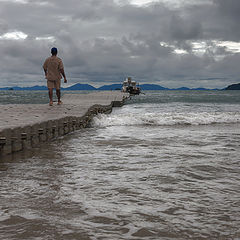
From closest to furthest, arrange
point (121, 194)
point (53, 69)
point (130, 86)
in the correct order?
point (121, 194)
point (53, 69)
point (130, 86)

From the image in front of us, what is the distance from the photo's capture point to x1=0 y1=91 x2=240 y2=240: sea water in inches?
116

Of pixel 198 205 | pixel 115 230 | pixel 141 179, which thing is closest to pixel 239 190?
pixel 198 205

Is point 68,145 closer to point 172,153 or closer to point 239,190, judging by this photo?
point 172,153

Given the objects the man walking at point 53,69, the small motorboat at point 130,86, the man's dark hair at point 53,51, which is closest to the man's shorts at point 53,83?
the man walking at point 53,69

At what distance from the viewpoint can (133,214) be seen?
331cm

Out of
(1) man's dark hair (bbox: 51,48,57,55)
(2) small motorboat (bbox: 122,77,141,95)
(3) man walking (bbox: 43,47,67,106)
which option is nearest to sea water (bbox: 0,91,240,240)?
(3) man walking (bbox: 43,47,67,106)

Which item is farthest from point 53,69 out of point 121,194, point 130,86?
point 130,86

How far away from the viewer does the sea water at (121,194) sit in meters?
2.96

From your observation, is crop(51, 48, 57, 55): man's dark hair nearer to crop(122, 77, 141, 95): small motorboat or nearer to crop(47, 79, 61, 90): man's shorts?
crop(47, 79, 61, 90): man's shorts

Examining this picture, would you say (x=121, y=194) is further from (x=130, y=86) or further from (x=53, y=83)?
(x=130, y=86)

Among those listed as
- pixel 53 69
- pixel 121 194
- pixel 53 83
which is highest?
pixel 53 69

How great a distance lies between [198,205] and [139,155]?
3.06m

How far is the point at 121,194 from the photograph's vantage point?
397cm

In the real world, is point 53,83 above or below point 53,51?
below
